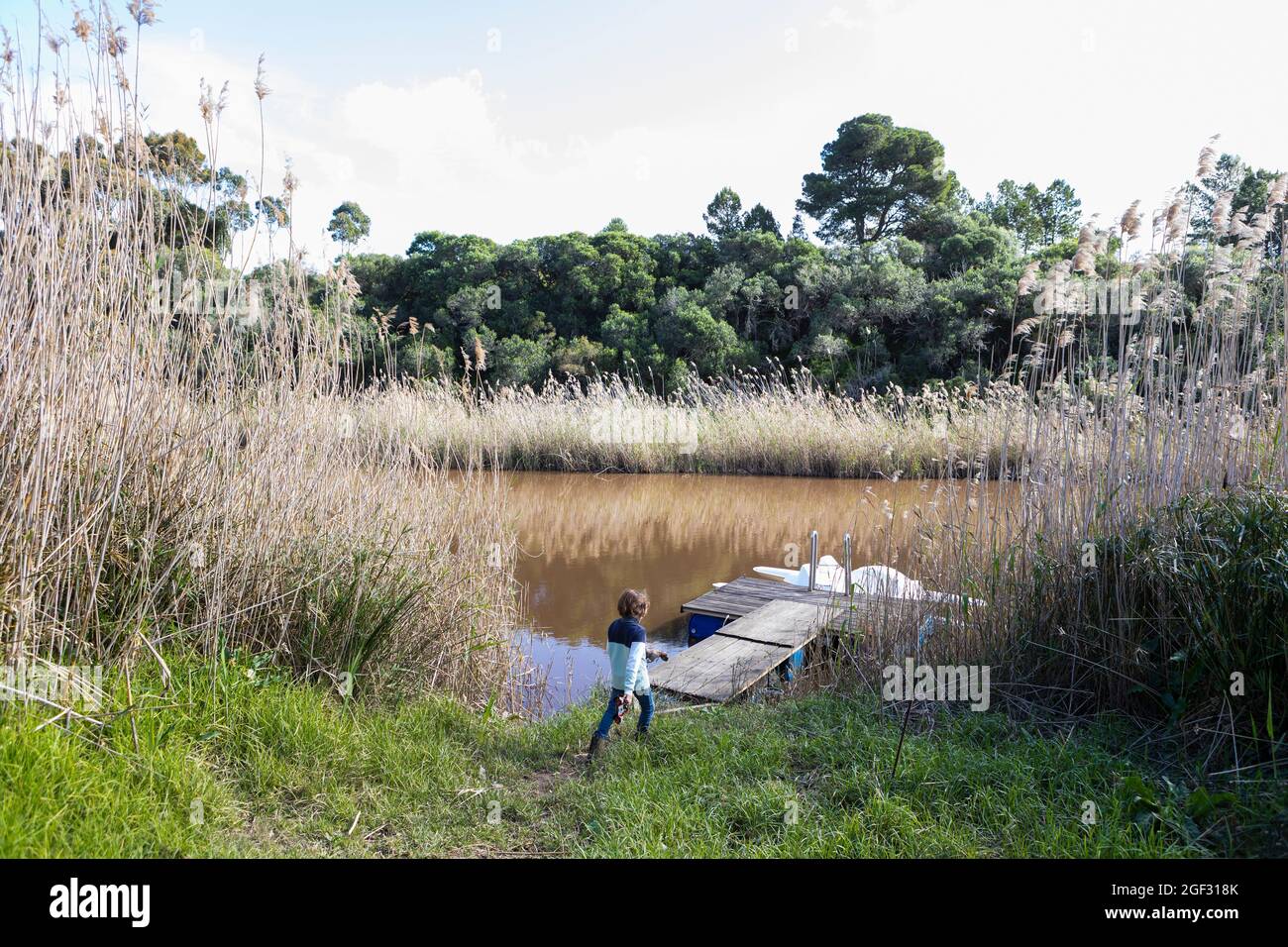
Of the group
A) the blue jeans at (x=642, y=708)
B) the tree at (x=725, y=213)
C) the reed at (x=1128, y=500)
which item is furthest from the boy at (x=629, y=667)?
the tree at (x=725, y=213)

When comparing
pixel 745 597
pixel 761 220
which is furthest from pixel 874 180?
pixel 745 597

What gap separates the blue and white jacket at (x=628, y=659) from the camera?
3.15 metres

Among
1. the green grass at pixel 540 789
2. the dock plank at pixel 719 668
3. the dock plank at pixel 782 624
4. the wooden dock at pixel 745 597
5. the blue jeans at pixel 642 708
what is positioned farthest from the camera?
the wooden dock at pixel 745 597

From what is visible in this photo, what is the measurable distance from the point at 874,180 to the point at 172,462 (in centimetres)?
2169

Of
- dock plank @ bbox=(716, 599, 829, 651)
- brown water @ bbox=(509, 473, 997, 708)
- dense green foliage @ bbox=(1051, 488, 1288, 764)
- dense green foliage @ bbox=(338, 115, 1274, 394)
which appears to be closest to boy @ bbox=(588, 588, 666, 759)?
brown water @ bbox=(509, 473, 997, 708)

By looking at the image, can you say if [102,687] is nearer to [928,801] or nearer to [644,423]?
[928,801]

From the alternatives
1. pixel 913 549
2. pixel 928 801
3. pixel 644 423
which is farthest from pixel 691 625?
pixel 644 423

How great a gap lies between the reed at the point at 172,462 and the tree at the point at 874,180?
65.9 feet

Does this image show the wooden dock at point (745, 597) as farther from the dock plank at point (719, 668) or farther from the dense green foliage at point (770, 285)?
the dense green foliage at point (770, 285)

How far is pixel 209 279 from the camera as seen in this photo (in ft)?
9.78

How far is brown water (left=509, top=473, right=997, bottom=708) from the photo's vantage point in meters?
4.59

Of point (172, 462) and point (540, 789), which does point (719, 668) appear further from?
point (172, 462)

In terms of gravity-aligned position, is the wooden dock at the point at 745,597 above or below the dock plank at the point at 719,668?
above
